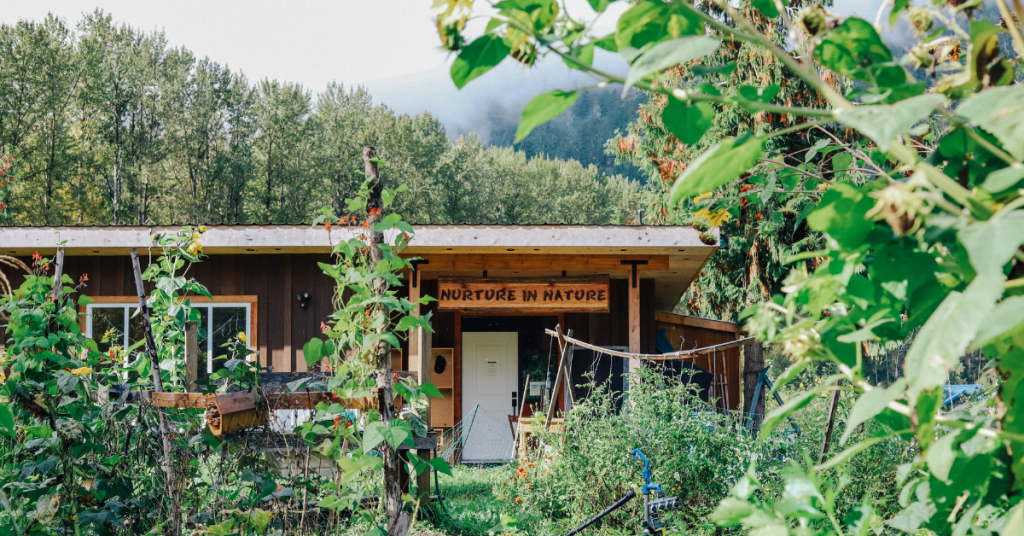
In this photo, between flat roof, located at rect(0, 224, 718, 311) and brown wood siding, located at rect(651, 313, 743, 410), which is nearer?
flat roof, located at rect(0, 224, 718, 311)

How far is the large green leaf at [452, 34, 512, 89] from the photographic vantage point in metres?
0.51

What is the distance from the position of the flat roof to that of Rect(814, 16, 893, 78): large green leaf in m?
5.39

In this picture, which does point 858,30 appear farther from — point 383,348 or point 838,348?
point 383,348

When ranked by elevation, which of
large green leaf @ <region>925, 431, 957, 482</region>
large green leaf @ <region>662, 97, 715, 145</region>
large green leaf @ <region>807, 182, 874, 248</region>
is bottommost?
large green leaf @ <region>925, 431, 957, 482</region>

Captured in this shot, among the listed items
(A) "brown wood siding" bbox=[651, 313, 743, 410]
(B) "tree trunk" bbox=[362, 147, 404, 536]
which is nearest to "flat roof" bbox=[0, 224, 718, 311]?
(A) "brown wood siding" bbox=[651, 313, 743, 410]

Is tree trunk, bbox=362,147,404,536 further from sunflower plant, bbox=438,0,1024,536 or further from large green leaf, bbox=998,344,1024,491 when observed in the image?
large green leaf, bbox=998,344,1024,491

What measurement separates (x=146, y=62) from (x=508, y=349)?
2111 centimetres

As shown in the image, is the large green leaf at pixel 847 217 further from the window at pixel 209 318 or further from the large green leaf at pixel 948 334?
the window at pixel 209 318

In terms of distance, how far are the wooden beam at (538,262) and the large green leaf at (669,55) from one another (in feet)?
20.9

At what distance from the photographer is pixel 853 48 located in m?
0.50

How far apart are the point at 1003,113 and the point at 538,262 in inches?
256

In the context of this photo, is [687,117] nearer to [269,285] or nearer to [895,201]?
[895,201]

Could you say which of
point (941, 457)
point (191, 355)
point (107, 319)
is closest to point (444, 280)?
point (107, 319)

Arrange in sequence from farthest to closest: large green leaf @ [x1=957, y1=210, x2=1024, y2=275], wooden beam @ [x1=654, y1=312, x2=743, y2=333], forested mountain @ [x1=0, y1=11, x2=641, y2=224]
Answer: forested mountain @ [x1=0, y1=11, x2=641, y2=224]
wooden beam @ [x1=654, y1=312, x2=743, y2=333]
large green leaf @ [x1=957, y1=210, x2=1024, y2=275]
